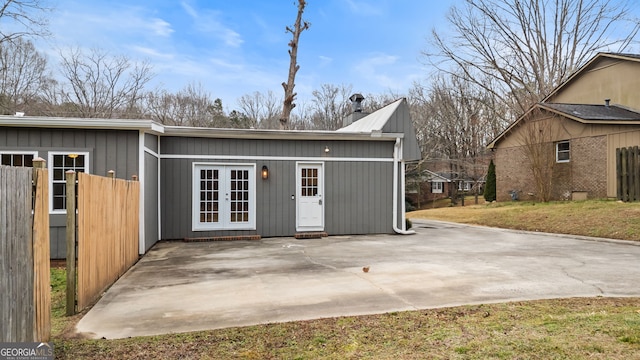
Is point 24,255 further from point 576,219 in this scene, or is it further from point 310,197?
point 576,219

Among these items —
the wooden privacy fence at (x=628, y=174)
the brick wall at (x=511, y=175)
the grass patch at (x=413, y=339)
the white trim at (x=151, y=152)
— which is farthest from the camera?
the brick wall at (x=511, y=175)

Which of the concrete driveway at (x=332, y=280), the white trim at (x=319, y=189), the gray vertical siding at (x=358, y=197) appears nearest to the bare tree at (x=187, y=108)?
the white trim at (x=319, y=189)

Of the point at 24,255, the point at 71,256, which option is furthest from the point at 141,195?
the point at 24,255

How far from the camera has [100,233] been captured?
4.85m

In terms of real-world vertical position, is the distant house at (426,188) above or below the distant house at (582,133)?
below

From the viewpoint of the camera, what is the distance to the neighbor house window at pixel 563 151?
55.5 ft

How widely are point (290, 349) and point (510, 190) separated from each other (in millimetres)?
19316

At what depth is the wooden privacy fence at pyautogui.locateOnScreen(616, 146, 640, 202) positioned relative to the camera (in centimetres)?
1353

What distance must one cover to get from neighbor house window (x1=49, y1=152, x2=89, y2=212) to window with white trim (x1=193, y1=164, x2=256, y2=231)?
258 cm

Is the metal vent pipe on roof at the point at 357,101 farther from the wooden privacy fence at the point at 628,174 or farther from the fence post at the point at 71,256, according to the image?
the fence post at the point at 71,256

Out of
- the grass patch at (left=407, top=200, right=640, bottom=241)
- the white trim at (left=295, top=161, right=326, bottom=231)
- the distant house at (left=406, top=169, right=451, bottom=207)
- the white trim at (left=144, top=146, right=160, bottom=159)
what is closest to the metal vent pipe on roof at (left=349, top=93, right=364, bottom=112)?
the white trim at (left=295, top=161, right=326, bottom=231)

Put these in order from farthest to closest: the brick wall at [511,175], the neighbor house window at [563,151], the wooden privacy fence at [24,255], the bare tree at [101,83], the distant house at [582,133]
Answer: the bare tree at [101,83] → the brick wall at [511,175] → the neighbor house window at [563,151] → the distant house at [582,133] → the wooden privacy fence at [24,255]

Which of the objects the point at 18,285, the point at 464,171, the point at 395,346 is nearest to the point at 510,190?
the point at 464,171

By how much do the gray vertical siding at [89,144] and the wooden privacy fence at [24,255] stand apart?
477 cm
